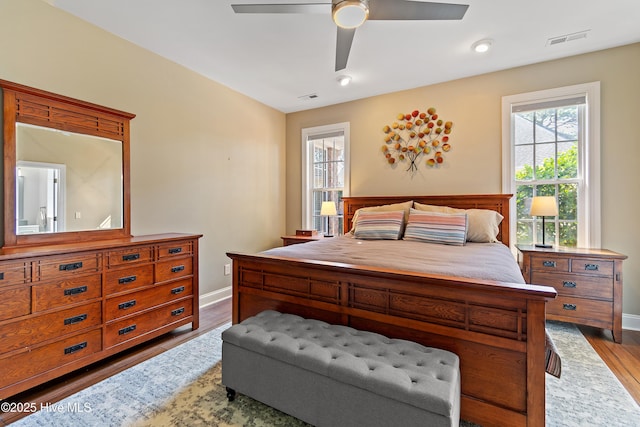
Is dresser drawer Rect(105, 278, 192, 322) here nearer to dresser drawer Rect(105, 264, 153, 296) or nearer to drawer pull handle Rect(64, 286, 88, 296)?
dresser drawer Rect(105, 264, 153, 296)

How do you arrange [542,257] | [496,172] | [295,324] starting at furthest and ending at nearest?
[496,172]
[542,257]
[295,324]

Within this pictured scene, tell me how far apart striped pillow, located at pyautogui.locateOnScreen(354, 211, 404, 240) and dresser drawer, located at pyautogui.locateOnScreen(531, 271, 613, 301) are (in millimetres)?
1420

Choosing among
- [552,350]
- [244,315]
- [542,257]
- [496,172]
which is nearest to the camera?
[552,350]

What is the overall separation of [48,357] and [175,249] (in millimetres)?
1095

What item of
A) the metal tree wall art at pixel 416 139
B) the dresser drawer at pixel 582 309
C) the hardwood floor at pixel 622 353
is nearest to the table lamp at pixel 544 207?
the dresser drawer at pixel 582 309

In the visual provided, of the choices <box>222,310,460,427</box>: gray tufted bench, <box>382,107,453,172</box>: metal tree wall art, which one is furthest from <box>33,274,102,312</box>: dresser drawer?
<box>382,107,453,172</box>: metal tree wall art

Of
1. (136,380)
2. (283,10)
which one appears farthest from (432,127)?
(136,380)

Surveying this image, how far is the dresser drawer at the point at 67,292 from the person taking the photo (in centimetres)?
180

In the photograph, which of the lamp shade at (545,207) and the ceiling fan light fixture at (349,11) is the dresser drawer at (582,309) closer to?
the lamp shade at (545,207)

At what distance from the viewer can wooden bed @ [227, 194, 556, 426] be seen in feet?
4.35

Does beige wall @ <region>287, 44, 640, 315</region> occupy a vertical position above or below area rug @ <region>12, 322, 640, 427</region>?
above

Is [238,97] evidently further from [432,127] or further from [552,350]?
[552,350]

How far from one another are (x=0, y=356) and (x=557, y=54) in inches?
209

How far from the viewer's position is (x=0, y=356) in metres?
1.63
